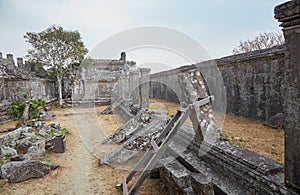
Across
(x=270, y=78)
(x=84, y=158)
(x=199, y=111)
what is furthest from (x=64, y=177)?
(x=270, y=78)

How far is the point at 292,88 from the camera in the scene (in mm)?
1710

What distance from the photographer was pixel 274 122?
16.0ft

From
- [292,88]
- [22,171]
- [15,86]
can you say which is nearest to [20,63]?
[15,86]

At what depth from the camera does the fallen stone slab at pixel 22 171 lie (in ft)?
12.2

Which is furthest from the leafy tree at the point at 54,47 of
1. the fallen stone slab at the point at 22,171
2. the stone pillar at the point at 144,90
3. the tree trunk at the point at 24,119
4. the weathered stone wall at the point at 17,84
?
the fallen stone slab at the point at 22,171

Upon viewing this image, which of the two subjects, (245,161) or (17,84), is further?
(17,84)

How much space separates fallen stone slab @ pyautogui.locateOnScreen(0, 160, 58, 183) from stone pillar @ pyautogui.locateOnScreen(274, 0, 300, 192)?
415 cm

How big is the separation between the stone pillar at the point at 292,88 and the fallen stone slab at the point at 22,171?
163 inches

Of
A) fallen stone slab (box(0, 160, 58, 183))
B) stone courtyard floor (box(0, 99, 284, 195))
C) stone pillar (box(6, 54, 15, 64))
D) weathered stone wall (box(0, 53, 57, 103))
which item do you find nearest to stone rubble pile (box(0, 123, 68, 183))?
fallen stone slab (box(0, 160, 58, 183))

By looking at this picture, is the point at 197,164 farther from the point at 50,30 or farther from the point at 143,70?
the point at 50,30

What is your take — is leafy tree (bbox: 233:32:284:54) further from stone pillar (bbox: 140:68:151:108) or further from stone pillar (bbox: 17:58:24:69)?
stone pillar (bbox: 17:58:24:69)

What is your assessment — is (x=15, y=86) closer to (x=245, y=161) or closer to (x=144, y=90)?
(x=144, y=90)

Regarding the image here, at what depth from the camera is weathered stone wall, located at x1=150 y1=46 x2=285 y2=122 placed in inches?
205

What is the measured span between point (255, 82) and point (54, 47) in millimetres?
14755
